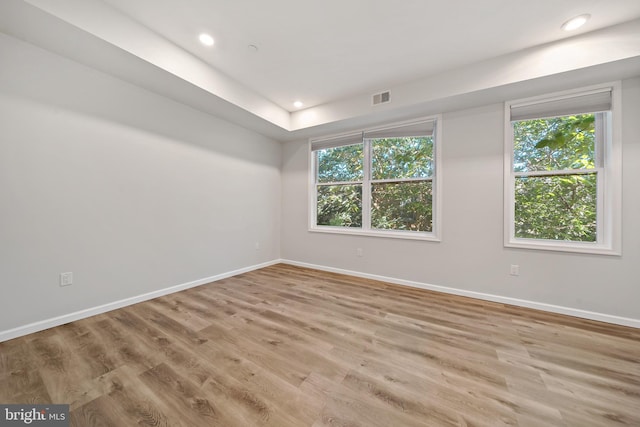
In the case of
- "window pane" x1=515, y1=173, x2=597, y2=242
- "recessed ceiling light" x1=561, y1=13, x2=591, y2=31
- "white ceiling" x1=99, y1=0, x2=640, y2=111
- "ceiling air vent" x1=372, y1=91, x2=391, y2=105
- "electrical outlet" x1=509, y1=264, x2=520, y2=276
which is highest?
"white ceiling" x1=99, y1=0, x2=640, y2=111

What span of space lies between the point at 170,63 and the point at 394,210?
3277 mm

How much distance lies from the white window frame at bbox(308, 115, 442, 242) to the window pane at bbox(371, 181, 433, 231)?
70mm

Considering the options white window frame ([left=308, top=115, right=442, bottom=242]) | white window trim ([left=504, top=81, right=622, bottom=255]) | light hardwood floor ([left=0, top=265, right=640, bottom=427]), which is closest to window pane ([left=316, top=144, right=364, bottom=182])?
white window frame ([left=308, top=115, right=442, bottom=242])

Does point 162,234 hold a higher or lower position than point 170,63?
lower

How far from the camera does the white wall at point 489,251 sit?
7.30 ft

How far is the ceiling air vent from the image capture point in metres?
3.03

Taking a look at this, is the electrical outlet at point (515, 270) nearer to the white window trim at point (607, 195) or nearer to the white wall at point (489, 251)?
the white wall at point (489, 251)

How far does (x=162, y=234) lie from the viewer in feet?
9.27

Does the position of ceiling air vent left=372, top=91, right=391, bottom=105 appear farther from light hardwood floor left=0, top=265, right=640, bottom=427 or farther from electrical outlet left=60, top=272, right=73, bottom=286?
electrical outlet left=60, top=272, right=73, bottom=286

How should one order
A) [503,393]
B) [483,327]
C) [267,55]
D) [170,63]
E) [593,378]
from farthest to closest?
1. [267,55]
2. [170,63]
3. [483,327]
4. [593,378]
5. [503,393]

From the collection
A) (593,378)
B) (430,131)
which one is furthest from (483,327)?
(430,131)

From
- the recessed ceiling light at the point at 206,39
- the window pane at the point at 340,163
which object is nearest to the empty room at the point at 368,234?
the recessed ceiling light at the point at 206,39

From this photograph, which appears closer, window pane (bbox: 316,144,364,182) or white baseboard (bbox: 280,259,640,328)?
white baseboard (bbox: 280,259,640,328)

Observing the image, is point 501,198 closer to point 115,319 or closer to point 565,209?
point 565,209
